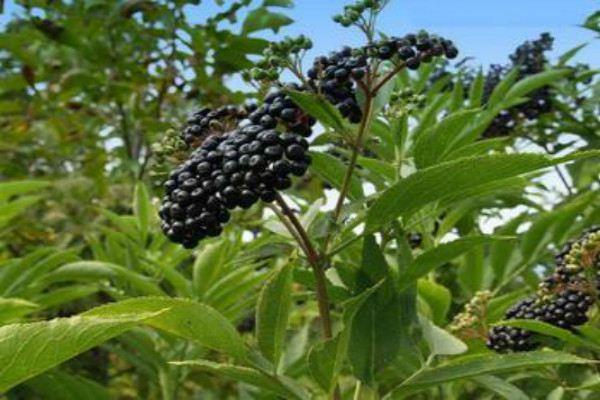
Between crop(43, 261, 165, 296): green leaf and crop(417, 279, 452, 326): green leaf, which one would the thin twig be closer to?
crop(417, 279, 452, 326): green leaf

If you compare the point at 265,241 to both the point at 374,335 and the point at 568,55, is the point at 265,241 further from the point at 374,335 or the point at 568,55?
the point at 568,55

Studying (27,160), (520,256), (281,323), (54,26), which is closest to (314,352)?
(281,323)

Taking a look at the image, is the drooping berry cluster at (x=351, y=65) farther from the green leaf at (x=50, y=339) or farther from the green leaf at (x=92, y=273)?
the green leaf at (x=92, y=273)

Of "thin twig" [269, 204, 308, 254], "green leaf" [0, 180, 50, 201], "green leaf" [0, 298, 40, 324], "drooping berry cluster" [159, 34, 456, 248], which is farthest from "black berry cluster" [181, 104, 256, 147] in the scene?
"green leaf" [0, 180, 50, 201]

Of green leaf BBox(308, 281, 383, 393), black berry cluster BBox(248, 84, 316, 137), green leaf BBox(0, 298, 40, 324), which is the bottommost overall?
green leaf BBox(308, 281, 383, 393)

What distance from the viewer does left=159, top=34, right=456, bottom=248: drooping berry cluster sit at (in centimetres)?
163

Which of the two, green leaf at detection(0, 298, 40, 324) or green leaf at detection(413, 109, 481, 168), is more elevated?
green leaf at detection(413, 109, 481, 168)

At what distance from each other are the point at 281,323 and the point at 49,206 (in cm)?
357

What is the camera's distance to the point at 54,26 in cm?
487

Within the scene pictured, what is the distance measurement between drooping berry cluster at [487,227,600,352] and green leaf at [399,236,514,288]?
412 millimetres

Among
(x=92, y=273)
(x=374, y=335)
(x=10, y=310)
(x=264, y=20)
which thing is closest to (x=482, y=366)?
(x=374, y=335)

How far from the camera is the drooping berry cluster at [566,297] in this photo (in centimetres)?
208

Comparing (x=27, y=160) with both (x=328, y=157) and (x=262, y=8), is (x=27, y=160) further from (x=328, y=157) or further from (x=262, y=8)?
(x=328, y=157)

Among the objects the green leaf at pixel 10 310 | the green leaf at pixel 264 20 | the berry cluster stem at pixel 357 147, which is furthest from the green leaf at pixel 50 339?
the green leaf at pixel 264 20
